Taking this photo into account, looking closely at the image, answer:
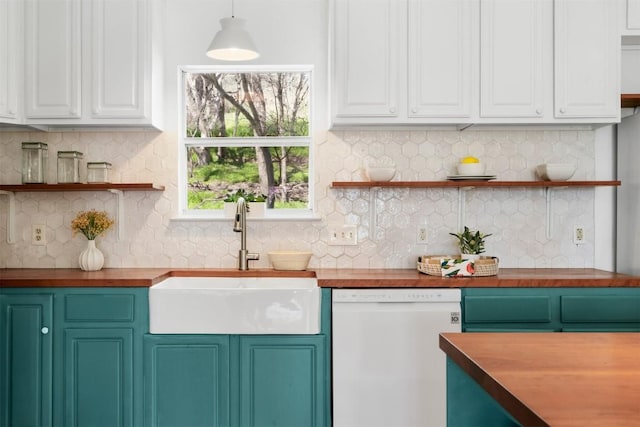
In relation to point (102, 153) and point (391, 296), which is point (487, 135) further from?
point (102, 153)

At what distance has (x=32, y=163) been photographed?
334 centimetres

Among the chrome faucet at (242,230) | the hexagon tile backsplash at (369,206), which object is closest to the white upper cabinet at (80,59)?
the hexagon tile backsplash at (369,206)

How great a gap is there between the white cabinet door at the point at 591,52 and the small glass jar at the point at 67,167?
2.98 meters

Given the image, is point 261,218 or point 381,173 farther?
point 261,218

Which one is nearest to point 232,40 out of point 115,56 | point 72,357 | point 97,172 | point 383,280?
point 115,56

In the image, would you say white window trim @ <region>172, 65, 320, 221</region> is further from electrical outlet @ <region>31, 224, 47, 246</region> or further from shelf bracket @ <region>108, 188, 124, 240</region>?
electrical outlet @ <region>31, 224, 47, 246</region>

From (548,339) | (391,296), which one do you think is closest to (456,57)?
(391,296)

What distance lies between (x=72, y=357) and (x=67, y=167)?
1.22 meters

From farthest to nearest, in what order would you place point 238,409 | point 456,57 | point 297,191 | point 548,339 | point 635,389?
1. point 297,191
2. point 456,57
3. point 238,409
4. point 548,339
5. point 635,389

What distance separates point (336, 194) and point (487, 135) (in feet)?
3.50

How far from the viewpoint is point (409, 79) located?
313 cm

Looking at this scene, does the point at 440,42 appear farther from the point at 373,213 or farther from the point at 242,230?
the point at 242,230

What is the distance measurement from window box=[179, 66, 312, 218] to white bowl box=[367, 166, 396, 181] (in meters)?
0.51

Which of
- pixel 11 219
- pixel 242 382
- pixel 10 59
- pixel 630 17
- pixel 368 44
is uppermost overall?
pixel 630 17
